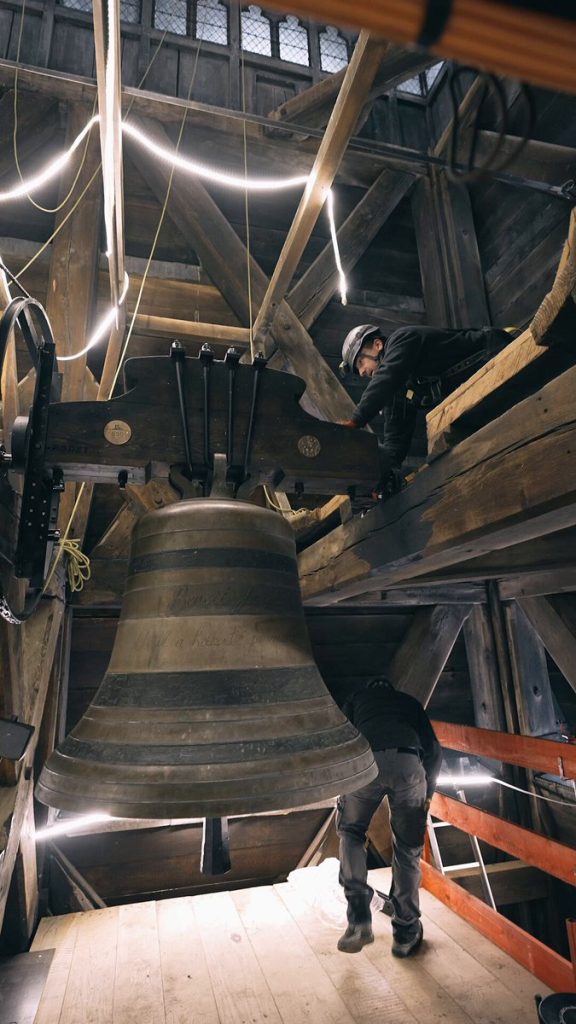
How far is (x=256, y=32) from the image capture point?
6.13 meters

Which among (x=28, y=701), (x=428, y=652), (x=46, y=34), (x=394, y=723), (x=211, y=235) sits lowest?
(x=394, y=723)

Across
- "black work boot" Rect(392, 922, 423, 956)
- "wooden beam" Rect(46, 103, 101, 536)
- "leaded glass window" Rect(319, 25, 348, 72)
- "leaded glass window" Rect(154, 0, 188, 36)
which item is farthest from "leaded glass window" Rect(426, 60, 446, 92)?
"black work boot" Rect(392, 922, 423, 956)

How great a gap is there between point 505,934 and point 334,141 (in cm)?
472

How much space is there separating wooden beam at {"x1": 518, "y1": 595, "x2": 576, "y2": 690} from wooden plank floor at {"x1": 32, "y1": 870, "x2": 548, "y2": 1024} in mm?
2087

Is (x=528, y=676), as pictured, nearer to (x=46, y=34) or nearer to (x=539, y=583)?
(x=539, y=583)

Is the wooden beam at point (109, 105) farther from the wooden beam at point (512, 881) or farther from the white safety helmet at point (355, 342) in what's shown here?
the wooden beam at point (512, 881)

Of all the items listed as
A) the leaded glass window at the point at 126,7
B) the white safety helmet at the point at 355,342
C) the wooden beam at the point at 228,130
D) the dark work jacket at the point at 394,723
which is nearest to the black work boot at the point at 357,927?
the dark work jacket at the point at 394,723

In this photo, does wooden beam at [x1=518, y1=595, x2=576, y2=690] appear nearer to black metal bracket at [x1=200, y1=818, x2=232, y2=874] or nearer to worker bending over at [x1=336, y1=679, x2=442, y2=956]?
worker bending over at [x1=336, y1=679, x2=442, y2=956]

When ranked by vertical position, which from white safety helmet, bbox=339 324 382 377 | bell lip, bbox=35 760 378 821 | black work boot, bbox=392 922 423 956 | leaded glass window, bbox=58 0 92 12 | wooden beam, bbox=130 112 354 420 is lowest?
black work boot, bbox=392 922 423 956

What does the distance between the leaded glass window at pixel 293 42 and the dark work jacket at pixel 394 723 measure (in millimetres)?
6682

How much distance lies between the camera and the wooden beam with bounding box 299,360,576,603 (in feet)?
5.02

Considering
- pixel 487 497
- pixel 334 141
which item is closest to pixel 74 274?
pixel 334 141

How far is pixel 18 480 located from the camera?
7.35 ft

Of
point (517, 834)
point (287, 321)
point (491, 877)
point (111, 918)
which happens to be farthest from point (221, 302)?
point (491, 877)
